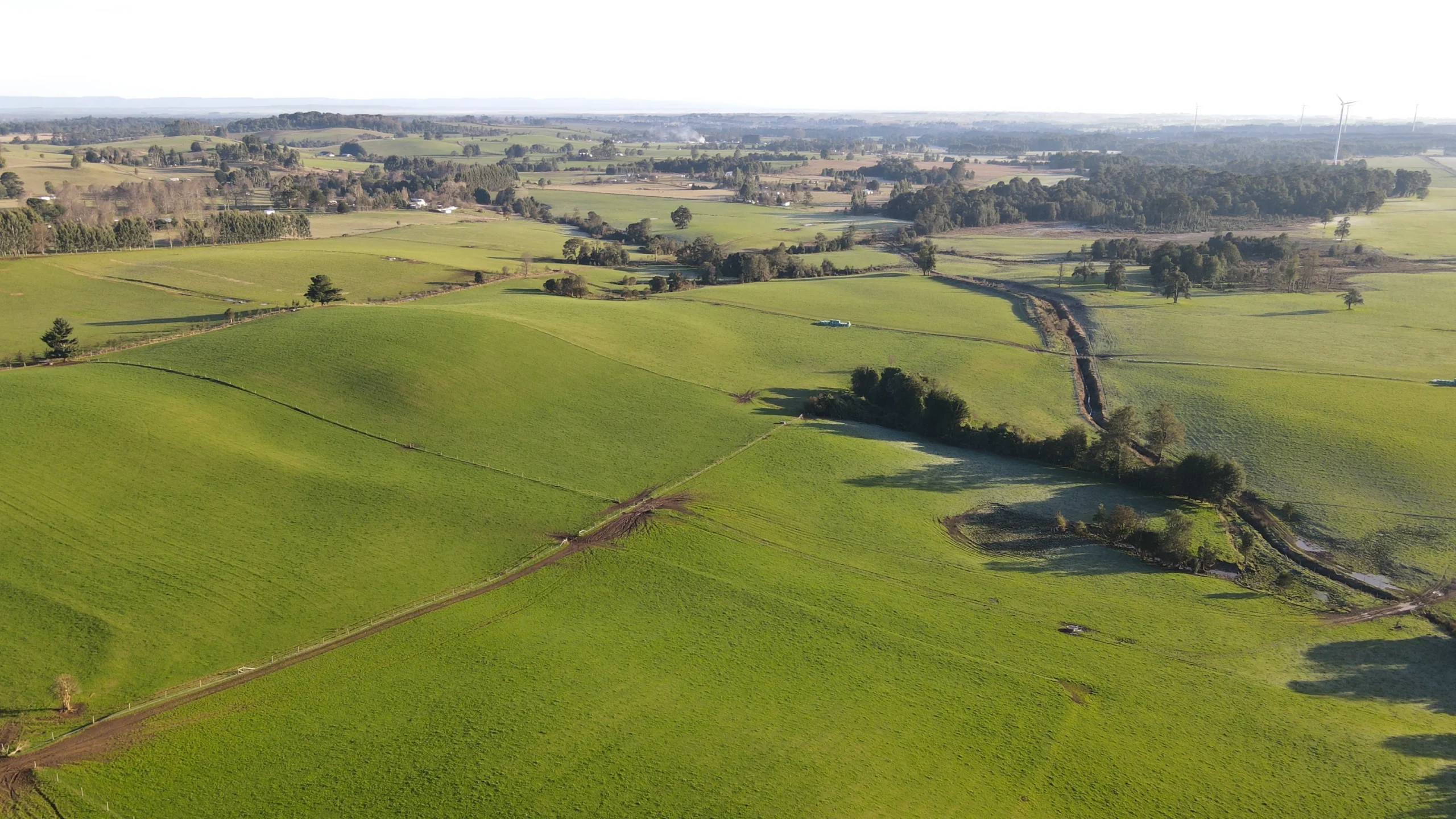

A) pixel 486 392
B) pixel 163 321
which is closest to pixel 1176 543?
pixel 486 392

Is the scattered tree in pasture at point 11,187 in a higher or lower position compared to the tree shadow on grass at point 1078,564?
higher

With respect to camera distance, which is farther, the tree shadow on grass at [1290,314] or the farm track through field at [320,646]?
the tree shadow on grass at [1290,314]

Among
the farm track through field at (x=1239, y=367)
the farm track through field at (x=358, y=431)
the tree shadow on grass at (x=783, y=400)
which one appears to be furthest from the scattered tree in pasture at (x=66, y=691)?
the farm track through field at (x=1239, y=367)

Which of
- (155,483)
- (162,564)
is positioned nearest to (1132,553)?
(162,564)

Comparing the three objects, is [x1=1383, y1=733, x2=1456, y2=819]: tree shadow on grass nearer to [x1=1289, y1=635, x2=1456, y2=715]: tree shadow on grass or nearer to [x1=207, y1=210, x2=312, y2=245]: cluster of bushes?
[x1=1289, y1=635, x2=1456, y2=715]: tree shadow on grass

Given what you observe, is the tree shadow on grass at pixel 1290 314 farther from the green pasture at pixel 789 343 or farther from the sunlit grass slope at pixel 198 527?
the sunlit grass slope at pixel 198 527
